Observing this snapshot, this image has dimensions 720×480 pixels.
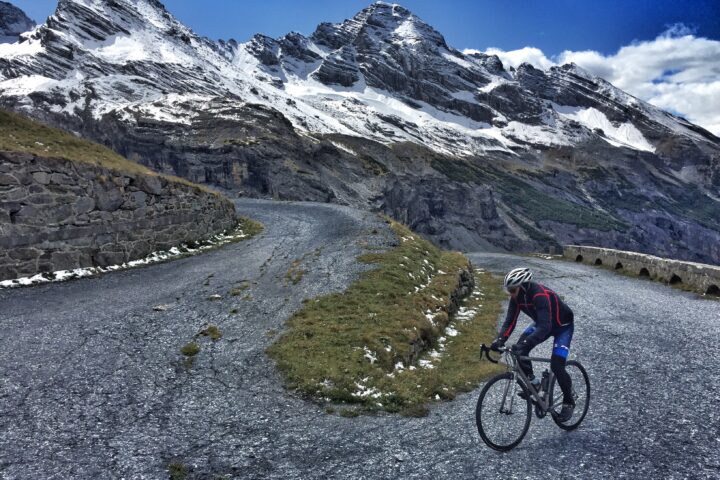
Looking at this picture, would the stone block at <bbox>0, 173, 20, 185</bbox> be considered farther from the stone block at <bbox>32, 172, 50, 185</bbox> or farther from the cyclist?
the cyclist

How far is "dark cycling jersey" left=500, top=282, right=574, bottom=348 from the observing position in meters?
7.84

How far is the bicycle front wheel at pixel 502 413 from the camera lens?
7.69 meters

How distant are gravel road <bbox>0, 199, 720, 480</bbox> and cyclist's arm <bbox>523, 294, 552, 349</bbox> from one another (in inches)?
76.0

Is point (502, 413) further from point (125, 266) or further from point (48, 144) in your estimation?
point (48, 144)

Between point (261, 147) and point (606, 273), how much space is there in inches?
2622

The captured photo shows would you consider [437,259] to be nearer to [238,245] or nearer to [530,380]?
[238,245]

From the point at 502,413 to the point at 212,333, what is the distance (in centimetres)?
832

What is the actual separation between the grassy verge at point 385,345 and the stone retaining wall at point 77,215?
9.76m

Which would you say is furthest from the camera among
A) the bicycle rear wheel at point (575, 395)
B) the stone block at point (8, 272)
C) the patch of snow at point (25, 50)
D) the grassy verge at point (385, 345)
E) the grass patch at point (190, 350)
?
the patch of snow at point (25, 50)

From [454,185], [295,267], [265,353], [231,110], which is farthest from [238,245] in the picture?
[454,185]

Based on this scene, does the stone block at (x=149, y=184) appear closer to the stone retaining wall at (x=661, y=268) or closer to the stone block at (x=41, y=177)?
the stone block at (x=41, y=177)

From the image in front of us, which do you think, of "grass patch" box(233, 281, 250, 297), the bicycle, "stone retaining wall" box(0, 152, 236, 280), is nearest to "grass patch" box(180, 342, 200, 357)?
"grass patch" box(233, 281, 250, 297)

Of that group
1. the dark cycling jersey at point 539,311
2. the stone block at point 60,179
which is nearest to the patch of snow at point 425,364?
the dark cycling jersey at point 539,311

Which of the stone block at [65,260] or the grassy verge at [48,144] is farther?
the stone block at [65,260]
